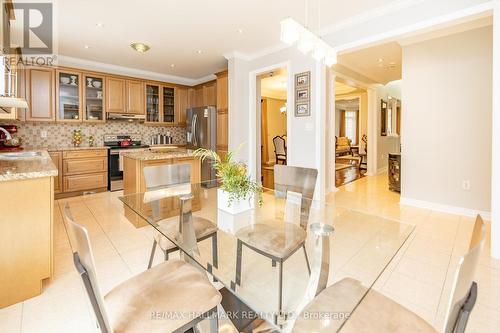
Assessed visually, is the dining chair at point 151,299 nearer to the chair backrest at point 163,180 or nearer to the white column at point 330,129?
the chair backrest at point 163,180

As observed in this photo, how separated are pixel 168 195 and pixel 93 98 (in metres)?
3.89

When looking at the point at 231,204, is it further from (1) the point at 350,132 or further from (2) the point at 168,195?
(1) the point at 350,132

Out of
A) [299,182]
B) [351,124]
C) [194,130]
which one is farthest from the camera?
[351,124]

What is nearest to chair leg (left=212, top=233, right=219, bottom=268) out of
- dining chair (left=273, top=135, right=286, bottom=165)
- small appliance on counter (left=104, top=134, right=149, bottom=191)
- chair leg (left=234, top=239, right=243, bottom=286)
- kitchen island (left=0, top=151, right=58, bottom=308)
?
chair leg (left=234, top=239, right=243, bottom=286)

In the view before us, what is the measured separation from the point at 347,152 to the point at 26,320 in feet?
35.0

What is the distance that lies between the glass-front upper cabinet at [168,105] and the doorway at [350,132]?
3.78 meters

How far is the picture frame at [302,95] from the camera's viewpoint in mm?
3790

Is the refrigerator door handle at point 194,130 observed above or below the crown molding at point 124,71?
below

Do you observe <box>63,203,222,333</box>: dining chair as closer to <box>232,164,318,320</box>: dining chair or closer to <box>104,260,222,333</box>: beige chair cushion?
<box>104,260,222,333</box>: beige chair cushion

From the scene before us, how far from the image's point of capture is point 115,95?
5.17 meters

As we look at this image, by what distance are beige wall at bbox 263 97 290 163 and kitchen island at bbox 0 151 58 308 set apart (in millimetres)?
7819

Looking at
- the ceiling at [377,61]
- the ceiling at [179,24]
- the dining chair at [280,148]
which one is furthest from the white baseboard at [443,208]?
the dining chair at [280,148]

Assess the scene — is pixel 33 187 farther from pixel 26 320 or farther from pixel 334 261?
pixel 334 261

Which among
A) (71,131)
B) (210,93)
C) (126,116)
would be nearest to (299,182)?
(210,93)
